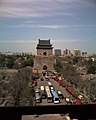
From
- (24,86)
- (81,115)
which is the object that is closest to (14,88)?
(24,86)

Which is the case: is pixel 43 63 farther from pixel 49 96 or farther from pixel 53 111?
pixel 53 111

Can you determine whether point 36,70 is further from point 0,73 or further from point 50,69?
point 0,73

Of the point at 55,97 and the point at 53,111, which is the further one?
the point at 55,97

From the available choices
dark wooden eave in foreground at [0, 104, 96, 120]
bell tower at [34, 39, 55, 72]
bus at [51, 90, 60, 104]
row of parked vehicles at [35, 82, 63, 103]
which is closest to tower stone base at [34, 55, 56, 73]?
bell tower at [34, 39, 55, 72]

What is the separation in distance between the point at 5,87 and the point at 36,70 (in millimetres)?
1909

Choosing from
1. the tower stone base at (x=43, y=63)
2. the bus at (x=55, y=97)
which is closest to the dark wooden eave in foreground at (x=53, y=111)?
the bus at (x=55, y=97)

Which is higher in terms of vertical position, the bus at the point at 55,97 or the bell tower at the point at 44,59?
the bell tower at the point at 44,59

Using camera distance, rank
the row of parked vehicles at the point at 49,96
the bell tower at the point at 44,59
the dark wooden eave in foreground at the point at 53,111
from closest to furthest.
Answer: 1. the dark wooden eave in foreground at the point at 53,111
2. the row of parked vehicles at the point at 49,96
3. the bell tower at the point at 44,59

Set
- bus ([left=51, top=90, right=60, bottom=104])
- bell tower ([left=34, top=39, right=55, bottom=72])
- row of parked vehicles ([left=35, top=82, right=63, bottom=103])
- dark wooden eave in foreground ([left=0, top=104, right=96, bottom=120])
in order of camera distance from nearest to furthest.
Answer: dark wooden eave in foreground ([left=0, top=104, right=96, bottom=120]) < bus ([left=51, top=90, right=60, bottom=104]) < row of parked vehicles ([left=35, top=82, right=63, bottom=103]) < bell tower ([left=34, top=39, right=55, bottom=72])

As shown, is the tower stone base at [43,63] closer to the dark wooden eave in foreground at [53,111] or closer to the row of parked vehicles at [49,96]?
the row of parked vehicles at [49,96]

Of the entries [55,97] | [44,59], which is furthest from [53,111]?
[44,59]

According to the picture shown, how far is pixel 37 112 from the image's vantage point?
0.48 metres

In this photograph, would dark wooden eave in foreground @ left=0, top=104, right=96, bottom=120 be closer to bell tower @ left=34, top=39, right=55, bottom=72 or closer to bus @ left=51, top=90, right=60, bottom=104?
bus @ left=51, top=90, right=60, bottom=104

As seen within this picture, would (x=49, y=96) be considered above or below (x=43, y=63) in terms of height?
below
